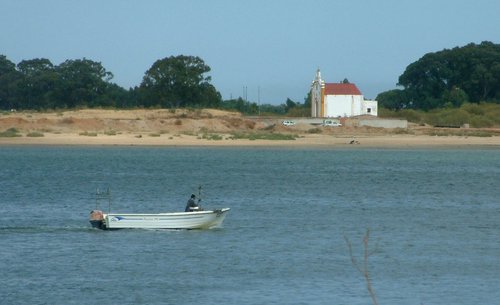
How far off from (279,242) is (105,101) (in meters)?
87.7

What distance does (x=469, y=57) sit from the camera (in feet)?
420

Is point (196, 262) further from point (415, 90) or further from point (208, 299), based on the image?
point (415, 90)

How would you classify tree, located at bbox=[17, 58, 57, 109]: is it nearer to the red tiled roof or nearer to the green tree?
the green tree

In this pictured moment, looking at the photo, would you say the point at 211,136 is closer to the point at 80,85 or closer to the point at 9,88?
the point at 80,85

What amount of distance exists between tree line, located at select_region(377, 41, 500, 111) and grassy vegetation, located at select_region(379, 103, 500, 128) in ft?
32.7

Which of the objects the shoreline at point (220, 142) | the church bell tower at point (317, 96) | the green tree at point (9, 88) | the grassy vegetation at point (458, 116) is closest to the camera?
the shoreline at point (220, 142)

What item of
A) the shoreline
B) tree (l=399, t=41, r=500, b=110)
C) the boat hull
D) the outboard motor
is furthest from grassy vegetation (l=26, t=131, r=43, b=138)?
the boat hull

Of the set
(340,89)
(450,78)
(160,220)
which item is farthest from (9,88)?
(160,220)

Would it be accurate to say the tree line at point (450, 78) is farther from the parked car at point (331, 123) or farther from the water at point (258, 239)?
the water at point (258, 239)

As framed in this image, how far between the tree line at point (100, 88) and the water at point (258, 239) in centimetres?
4231

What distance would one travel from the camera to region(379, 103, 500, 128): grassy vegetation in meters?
108

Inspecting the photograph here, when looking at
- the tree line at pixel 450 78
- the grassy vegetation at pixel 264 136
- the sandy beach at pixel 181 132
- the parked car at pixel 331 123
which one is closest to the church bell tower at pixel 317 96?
the parked car at pixel 331 123

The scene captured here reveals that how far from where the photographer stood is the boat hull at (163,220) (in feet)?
108

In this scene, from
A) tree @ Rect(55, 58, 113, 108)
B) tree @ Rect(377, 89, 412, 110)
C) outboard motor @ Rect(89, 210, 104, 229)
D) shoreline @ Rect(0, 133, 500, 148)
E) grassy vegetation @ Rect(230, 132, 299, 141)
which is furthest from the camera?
tree @ Rect(377, 89, 412, 110)
